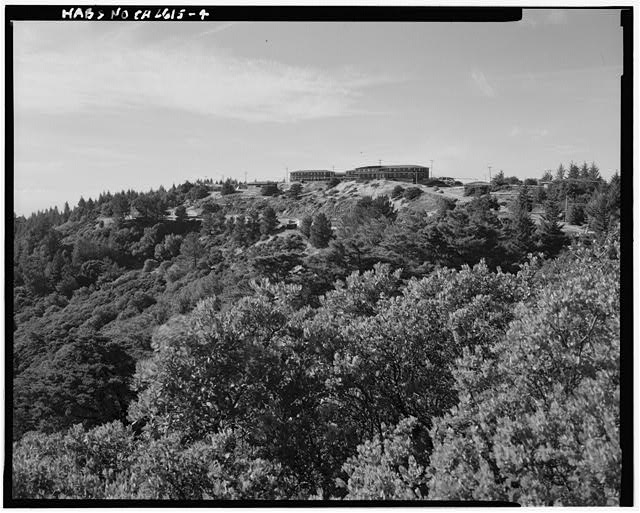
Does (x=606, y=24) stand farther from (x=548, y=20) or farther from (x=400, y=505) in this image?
(x=400, y=505)

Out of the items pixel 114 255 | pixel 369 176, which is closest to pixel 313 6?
pixel 114 255

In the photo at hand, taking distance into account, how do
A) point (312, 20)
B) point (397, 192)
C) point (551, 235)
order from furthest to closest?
point (397, 192)
point (551, 235)
point (312, 20)

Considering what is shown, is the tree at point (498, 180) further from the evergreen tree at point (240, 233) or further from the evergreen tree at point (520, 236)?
the evergreen tree at point (240, 233)

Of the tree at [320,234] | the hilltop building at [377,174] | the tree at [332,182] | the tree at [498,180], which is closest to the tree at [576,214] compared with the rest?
the hilltop building at [377,174]

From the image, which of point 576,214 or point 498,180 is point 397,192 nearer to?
point 498,180

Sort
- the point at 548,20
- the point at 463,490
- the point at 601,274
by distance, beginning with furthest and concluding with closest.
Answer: the point at 548,20, the point at 601,274, the point at 463,490

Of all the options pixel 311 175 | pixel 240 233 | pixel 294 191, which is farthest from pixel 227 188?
pixel 240 233

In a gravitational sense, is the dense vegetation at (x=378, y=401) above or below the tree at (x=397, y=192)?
below

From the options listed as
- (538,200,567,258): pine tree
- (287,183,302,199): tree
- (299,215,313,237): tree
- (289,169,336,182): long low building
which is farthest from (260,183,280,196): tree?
(538,200,567,258): pine tree
